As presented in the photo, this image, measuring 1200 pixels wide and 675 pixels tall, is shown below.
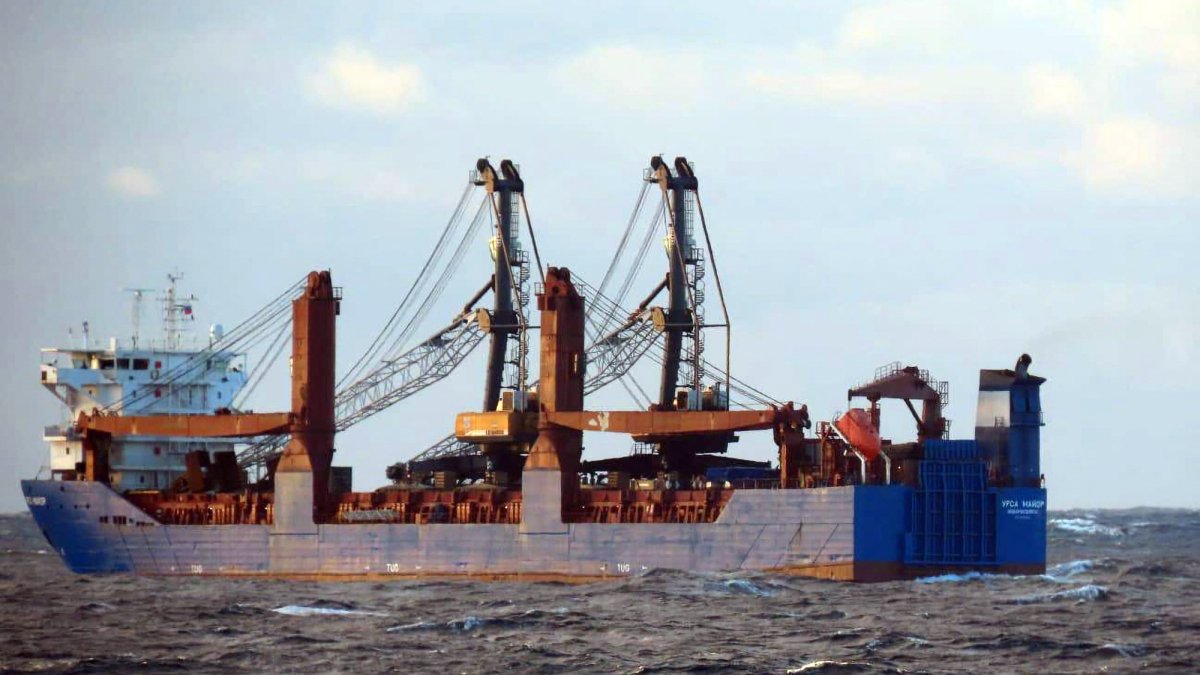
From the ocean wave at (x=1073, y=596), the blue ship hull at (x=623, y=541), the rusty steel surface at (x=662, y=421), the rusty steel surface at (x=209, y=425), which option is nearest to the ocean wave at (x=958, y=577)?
the blue ship hull at (x=623, y=541)

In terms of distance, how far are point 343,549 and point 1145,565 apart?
29554mm

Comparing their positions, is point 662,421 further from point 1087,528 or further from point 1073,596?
point 1087,528

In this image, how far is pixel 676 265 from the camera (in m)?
83.5

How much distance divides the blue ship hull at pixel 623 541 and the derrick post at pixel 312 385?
1.92m

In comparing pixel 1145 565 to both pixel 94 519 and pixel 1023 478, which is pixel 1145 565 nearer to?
pixel 1023 478

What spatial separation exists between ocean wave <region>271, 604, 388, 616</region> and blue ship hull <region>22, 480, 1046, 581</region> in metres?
15.0

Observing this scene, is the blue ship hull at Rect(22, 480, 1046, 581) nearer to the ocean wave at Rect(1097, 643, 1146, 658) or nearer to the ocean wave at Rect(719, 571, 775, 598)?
the ocean wave at Rect(719, 571, 775, 598)

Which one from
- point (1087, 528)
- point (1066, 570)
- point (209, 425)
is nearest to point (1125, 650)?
point (1066, 570)

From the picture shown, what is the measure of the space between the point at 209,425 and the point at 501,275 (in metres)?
13.1

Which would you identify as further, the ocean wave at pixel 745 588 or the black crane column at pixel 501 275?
the black crane column at pixel 501 275

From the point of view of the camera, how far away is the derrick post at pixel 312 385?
77125mm

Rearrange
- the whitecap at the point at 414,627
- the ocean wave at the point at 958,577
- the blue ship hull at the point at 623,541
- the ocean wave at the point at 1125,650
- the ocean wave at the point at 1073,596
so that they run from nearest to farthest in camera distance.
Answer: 1. the ocean wave at the point at 1125,650
2. the whitecap at the point at 414,627
3. the ocean wave at the point at 1073,596
4. the ocean wave at the point at 958,577
5. the blue ship hull at the point at 623,541

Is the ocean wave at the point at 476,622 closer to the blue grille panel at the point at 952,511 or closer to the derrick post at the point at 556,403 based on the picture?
the blue grille panel at the point at 952,511

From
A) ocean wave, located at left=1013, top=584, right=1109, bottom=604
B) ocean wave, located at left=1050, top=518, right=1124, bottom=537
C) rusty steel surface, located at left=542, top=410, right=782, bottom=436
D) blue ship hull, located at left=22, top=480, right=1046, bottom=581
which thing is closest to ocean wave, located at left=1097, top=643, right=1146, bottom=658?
ocean wave, located at left=1013, top=584, right=1109, bottom=604
